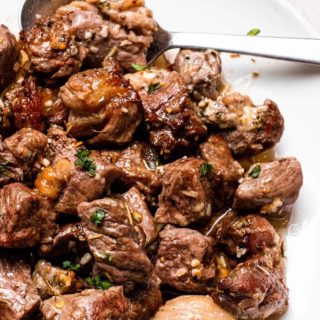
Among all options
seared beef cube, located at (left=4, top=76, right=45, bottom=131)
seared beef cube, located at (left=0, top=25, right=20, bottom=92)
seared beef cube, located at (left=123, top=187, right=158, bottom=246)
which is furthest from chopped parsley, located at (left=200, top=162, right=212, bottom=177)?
seared beef cube, located at (left=0, top=25, right=20, bottom=92)

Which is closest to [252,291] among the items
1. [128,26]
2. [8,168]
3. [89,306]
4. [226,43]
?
[89,306]

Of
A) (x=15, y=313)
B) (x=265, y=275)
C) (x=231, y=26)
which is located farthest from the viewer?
(x=231, y=26)

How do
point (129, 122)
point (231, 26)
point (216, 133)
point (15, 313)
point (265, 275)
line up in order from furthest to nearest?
1. point (231, 26)
2. point (216, 133)
3. point (129, 122)
4. point (265, 275)
5. point (15, 313)

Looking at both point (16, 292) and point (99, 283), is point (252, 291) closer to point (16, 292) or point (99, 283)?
point (99, 283)

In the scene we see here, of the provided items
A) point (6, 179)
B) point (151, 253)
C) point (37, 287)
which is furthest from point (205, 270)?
A: point (6, 179)

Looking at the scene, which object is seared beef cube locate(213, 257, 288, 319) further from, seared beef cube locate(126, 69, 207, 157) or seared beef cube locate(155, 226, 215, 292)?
seared beef cube locate(126, 69, 207, 157)

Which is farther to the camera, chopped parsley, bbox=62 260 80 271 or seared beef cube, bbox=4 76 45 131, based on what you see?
seared beef cube, bbox=4 76 45 131

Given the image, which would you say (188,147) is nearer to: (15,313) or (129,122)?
(129,122)
